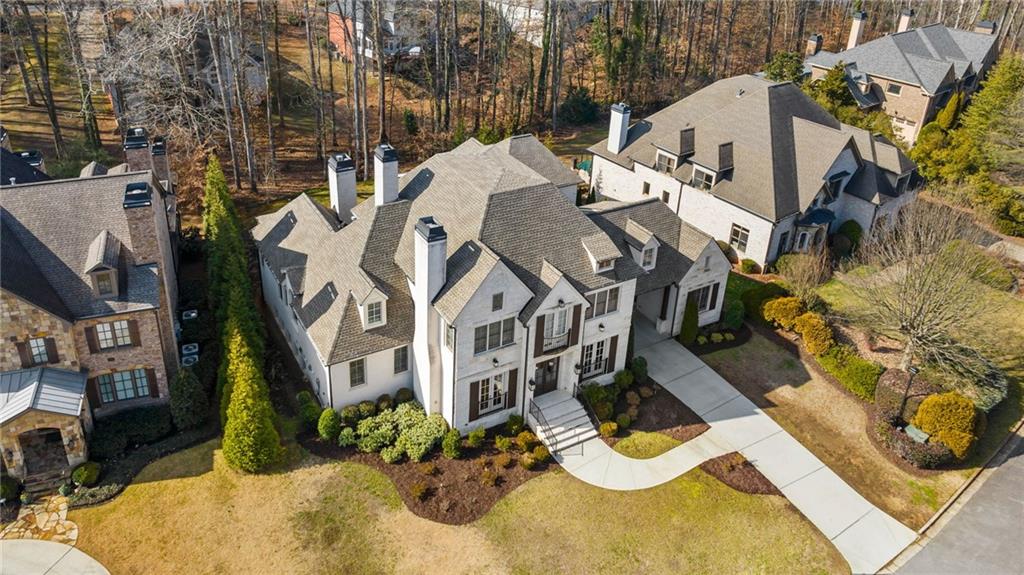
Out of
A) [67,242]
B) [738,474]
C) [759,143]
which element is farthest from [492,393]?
[759,143]

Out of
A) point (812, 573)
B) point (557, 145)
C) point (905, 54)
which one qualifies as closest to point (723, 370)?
point (812, 573)

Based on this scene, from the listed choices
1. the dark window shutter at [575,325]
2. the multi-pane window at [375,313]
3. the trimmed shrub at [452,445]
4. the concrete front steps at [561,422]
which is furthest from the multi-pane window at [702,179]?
the trimmed shrub at [452,445]

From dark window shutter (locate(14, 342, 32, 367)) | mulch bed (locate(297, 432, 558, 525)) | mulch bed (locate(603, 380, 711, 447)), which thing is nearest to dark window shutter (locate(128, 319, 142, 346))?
dark window shutter (locate(14, 342, 32, 367))

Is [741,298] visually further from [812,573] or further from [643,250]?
[812,573]

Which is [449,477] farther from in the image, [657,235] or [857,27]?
[857,27]

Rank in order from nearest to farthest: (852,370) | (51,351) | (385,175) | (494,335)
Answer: (51,351), (494,335), (385,175), (852,370)

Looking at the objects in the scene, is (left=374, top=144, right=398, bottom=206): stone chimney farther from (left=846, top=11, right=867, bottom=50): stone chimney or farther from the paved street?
(left=846, top=11, right=867, bottom=50): stone chimney
